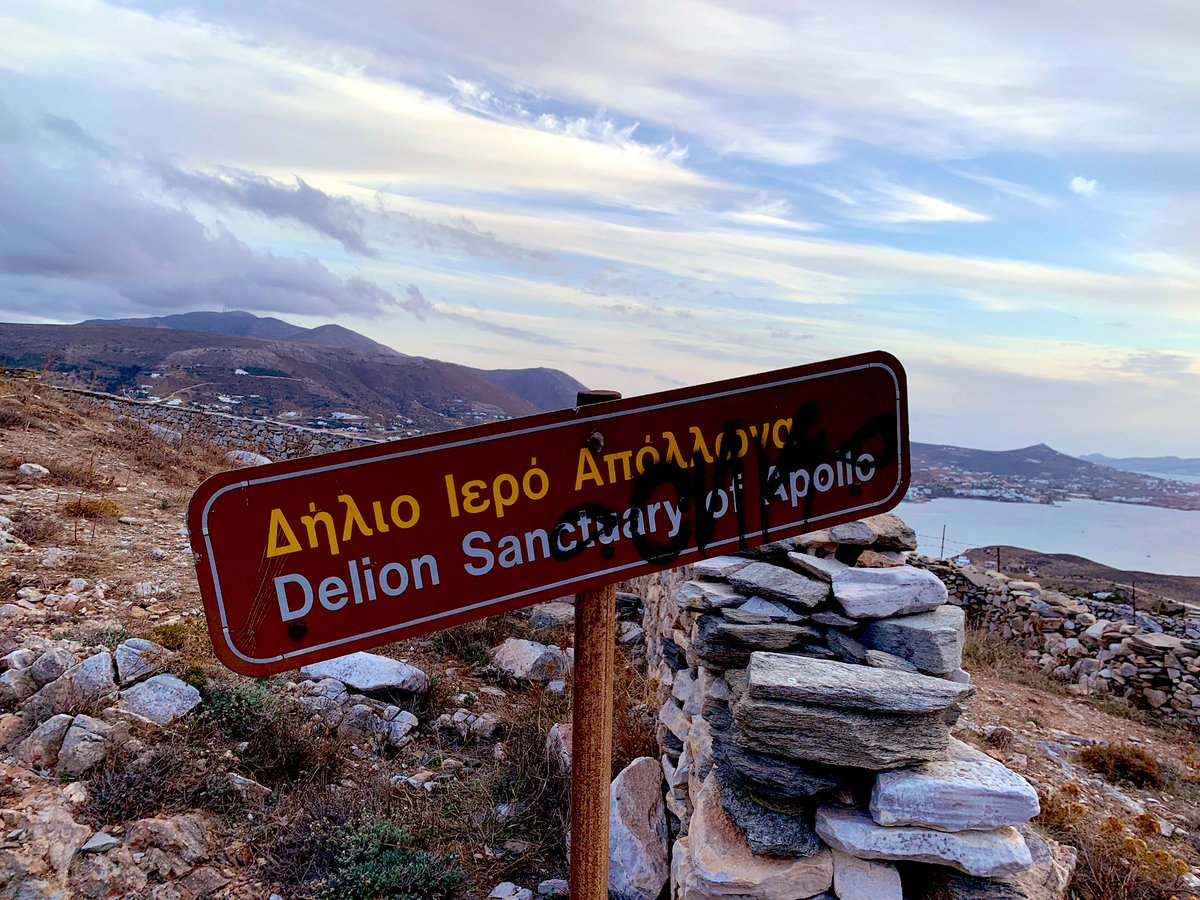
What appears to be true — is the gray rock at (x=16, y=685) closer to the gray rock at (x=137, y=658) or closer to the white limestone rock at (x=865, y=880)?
the gray rock at (x=137, y=658)

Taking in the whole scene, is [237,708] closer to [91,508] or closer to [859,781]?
[859,781]

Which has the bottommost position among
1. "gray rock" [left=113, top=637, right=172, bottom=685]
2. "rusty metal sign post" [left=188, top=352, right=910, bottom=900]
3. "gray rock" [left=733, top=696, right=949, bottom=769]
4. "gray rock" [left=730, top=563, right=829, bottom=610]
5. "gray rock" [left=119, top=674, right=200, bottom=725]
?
"gray rock" [left=119, top=674, right=200, bottom=725]

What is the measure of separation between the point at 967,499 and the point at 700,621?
29.6 metres

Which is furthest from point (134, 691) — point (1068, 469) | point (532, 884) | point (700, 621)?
point (1068, 469)

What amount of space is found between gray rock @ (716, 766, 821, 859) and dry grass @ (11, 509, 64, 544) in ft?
21.0

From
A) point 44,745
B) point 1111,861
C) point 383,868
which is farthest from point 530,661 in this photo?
point 1111,861

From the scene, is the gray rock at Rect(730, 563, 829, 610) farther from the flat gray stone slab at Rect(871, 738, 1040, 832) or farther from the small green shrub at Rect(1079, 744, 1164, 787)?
the small green shrub at Rect(1079, 744, 1164, 787)

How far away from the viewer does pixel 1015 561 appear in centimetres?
2241

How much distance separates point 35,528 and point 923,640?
7.10 m

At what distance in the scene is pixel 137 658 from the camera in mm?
3920

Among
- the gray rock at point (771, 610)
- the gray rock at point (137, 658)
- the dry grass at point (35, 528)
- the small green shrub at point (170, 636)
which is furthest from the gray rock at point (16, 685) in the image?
the gray rock at point (771, 610)

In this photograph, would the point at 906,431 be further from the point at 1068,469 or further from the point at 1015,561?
the point at 1068,469

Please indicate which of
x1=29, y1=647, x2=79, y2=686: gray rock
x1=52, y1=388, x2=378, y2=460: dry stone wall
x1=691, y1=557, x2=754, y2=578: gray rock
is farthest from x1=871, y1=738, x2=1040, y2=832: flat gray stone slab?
x1=52, y1=388, x2=378, y2=460: dry stone wall

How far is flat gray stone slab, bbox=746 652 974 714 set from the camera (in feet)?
7.55
